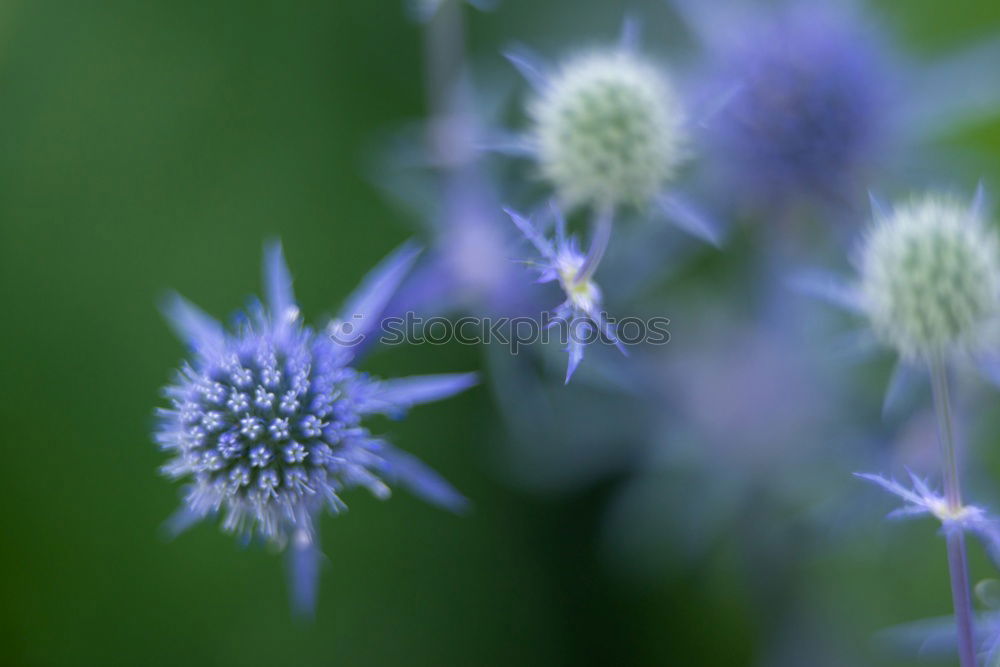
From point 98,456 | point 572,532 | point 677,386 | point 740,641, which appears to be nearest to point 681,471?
point 677,386

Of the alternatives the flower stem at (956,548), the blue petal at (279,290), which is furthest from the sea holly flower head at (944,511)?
the blue petal at (279,290)

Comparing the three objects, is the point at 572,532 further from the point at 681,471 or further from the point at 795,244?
the point at 795,244

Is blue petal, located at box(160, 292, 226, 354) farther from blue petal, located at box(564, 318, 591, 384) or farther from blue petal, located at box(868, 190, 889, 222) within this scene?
blue petal, located at box(868, 190, 889, 222)

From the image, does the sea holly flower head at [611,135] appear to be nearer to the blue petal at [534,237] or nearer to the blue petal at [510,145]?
the blue petal at [510,145]

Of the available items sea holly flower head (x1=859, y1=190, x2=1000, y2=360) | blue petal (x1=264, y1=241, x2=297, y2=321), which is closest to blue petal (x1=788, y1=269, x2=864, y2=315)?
→ sea holly flower head (x1=859, y1=190, x2=1000, y2=360)

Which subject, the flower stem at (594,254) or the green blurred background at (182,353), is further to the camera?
the green blurred background at (182,353)
